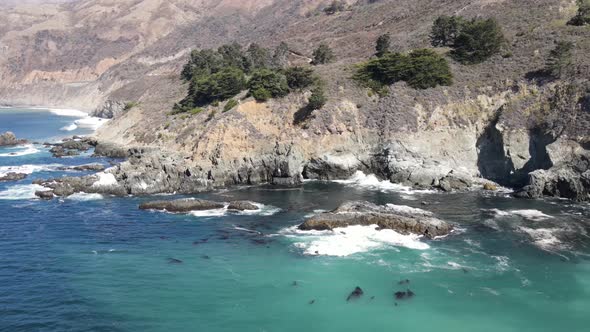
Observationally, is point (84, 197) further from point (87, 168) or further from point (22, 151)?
point (22, 151)

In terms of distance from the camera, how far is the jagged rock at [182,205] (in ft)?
184

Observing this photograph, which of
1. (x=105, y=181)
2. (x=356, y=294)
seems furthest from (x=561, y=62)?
(x=105, y=181)

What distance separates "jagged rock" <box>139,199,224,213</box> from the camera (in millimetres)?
56000

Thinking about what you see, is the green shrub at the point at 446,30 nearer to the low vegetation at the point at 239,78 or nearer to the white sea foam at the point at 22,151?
the low vegetation at the point at 239,78

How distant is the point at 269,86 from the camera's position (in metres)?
81.6

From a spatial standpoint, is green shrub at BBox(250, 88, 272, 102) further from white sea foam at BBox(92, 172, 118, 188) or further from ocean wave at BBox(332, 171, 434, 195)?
white sea foam at BBox(92, 172, 118, 188)

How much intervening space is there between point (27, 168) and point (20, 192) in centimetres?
1828

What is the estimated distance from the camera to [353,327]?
3250 cm

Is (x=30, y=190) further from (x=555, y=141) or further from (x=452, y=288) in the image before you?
(x=555, y=141)

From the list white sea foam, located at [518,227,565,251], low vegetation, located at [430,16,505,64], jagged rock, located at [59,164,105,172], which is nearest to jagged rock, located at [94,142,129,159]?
A: jagged rock, located at [59,164,105,172]

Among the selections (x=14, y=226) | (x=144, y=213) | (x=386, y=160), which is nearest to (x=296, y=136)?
(x=386, y=160)

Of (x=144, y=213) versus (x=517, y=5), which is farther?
(x=517, y=5)

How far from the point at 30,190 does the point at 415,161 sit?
49.2m

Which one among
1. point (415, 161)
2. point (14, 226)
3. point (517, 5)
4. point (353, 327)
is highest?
point (517, 5)
